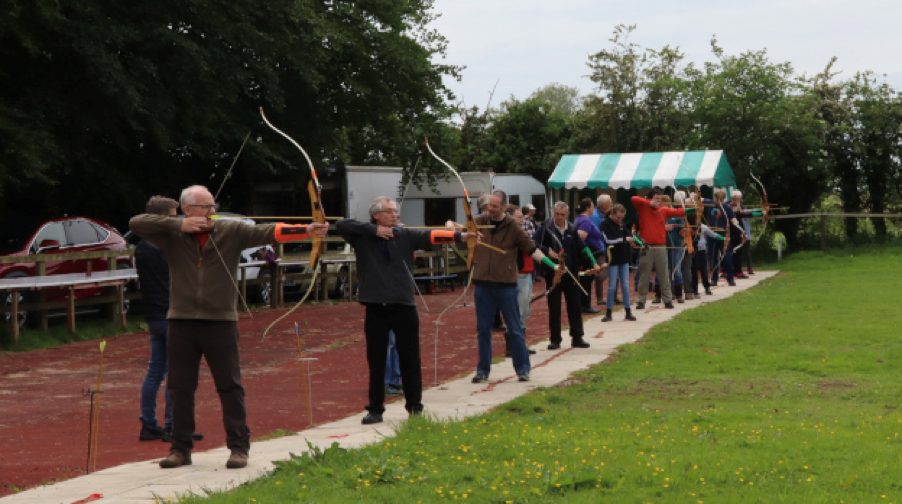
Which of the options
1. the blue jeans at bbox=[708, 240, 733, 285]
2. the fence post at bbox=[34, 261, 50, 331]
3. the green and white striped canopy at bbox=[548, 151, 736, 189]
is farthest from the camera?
the green and white striped canopy at bbox=[548, 151, 736, 189]

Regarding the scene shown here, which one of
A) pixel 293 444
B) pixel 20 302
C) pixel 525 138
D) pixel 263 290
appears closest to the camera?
pixel 293 444

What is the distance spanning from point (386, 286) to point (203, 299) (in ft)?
6.33

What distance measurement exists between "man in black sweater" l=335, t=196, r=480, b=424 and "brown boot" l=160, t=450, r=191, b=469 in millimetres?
1903

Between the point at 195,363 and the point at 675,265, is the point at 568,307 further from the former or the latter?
the point at 195,363

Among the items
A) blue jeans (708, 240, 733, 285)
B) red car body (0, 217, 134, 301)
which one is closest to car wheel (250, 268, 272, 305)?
red car body (0, 217, 134, 301)

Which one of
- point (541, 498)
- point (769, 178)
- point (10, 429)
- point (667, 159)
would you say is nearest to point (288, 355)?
point (10, 429)

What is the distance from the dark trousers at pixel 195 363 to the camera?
725 cm

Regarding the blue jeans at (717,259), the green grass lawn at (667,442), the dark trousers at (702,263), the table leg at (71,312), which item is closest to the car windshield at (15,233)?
the table leg at (71,312)

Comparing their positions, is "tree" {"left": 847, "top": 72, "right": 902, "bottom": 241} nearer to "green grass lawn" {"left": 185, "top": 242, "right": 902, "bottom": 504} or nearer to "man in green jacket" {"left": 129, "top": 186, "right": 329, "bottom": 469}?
"green grass lawn" {"left": 185, "top": 242, "right": 902, "bottom": 504}

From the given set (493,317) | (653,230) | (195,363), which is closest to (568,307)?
(493,317)

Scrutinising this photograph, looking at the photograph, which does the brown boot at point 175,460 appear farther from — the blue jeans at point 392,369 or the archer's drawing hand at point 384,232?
the blue jeans at point 392,369

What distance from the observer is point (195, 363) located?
24.3ft

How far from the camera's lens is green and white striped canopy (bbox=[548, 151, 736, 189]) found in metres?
27.3

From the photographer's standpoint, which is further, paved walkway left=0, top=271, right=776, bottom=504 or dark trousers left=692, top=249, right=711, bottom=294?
dark trousers left=692, top=249, right=711, bottom=294
